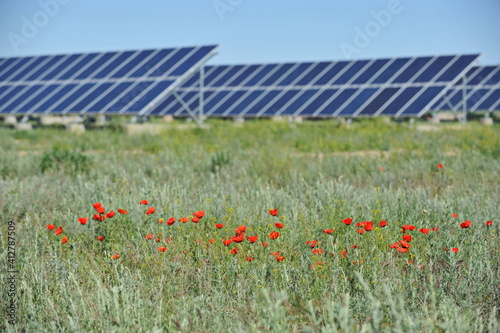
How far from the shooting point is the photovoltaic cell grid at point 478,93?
22.6m

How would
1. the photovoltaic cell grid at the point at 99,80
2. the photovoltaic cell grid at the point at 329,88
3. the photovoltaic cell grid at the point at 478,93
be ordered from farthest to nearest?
the photovoltaic cell grid at the point at 478,93 → the photovoltaic cell grid at the point at 329,88 → the photovoltaic cell grid at the point at 99,80

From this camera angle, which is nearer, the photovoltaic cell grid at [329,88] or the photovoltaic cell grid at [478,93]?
the photovoltaic cell grid at [329,88]

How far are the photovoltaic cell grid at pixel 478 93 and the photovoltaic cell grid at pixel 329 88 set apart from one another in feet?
10.5

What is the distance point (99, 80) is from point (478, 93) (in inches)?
592

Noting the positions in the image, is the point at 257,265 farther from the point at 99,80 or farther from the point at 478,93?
the point at 478,93

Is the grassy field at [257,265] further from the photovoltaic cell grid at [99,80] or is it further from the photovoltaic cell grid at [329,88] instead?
the photovoltaic cell grid at [329,88]

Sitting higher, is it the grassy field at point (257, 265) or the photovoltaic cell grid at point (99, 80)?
the photovoltaic cell grid at point (99, 80)

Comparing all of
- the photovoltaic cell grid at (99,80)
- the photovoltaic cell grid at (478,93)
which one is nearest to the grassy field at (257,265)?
the photovoltaic cell grid at (99,80)

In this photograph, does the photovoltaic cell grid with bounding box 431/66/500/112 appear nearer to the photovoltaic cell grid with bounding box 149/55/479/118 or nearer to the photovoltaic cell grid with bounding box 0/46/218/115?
the photovoltaic cell grid with bounding box 149/55/479/118

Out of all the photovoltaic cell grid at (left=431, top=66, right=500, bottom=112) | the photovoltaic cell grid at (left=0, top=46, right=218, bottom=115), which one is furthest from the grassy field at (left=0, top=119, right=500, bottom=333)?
the photovoltaic cell grid at (left=431, top=66, right=500, bottom=112)

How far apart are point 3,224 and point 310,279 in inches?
108

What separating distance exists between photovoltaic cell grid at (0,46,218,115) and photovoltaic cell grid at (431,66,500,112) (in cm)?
1020

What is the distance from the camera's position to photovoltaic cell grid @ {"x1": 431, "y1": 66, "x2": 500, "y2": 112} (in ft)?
74.1

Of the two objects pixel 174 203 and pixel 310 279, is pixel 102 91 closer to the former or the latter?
pixel 174 203
